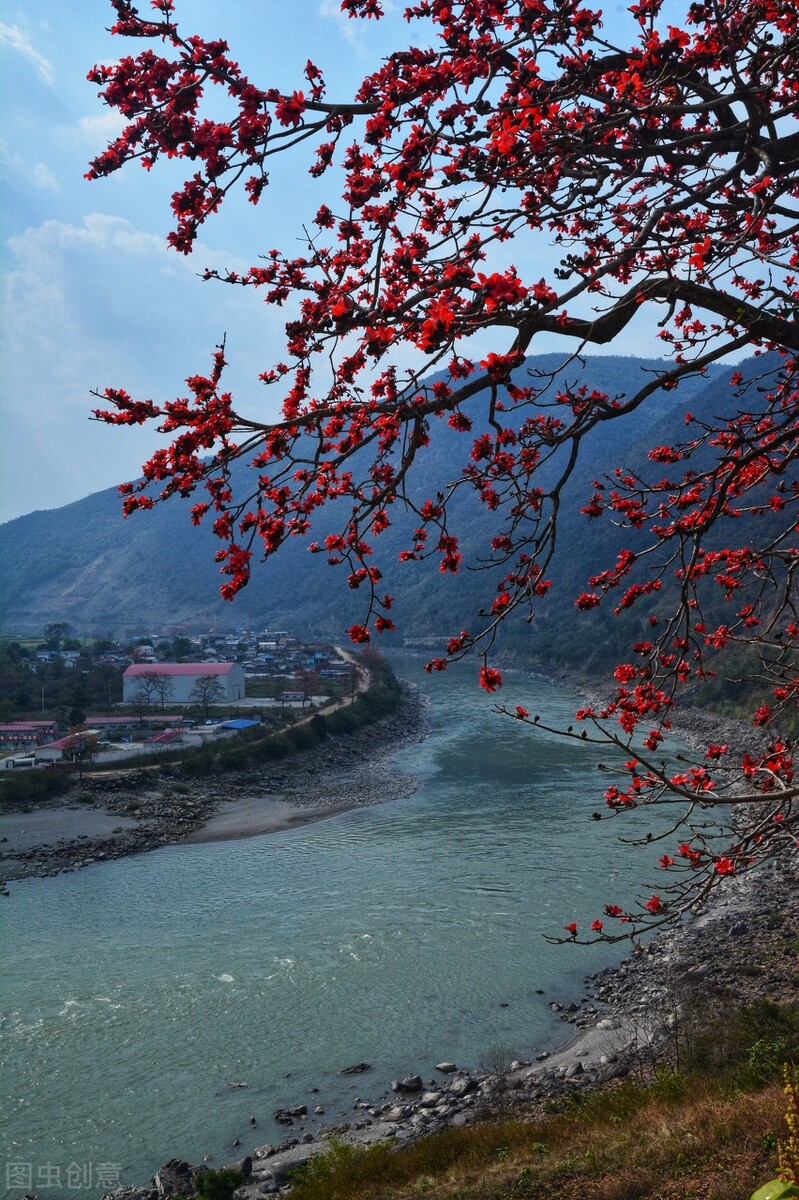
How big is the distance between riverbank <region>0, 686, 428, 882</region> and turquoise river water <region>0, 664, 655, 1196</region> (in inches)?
49.1

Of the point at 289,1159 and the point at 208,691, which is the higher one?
the point at 208,691

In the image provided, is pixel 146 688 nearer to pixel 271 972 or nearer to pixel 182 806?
pixel 182 806

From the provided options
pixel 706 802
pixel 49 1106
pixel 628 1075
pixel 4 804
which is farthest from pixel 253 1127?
pixel 4 804

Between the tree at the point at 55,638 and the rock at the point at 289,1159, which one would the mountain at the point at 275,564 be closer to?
the tree at the point at 55,638

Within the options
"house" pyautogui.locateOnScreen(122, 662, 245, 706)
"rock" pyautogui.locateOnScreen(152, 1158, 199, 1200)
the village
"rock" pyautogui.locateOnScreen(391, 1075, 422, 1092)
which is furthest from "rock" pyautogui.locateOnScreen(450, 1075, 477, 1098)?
"house" pyautogui.locateOnScreen(122, 662, 245, 706)

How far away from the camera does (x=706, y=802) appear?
9.80 ft

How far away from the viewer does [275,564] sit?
114 metres

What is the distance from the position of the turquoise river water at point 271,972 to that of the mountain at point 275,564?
40.3m

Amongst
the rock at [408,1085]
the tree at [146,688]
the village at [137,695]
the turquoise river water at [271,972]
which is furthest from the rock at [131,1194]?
the tree at [146,688]

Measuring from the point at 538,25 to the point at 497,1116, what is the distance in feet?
27.5

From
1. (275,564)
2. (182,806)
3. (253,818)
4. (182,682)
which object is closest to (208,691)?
(182,682)

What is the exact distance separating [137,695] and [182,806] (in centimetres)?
1848

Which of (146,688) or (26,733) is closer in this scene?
(26,733)

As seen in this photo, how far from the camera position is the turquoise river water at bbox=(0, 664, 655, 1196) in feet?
29.0
